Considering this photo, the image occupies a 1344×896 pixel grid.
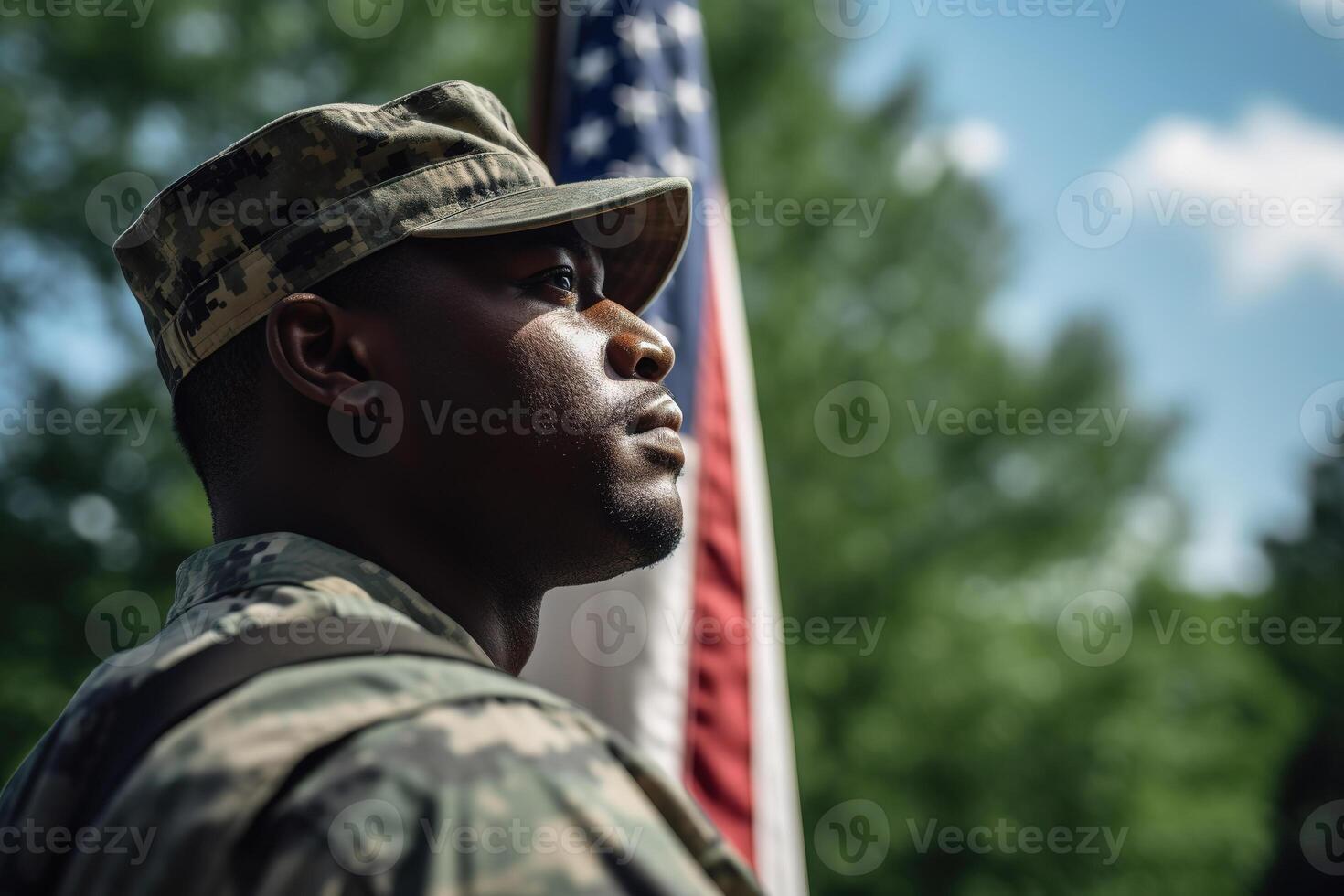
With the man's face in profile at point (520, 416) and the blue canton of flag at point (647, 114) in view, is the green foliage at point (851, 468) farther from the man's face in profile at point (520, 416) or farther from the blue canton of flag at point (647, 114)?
the man's face in profile at point (520, 416)

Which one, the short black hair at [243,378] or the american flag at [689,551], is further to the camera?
the american flag at [689,551]

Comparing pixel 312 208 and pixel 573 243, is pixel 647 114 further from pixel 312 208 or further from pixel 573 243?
pixel 312 208

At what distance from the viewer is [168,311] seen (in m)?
1.79

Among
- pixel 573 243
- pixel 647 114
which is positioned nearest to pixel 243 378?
pixel 573 243

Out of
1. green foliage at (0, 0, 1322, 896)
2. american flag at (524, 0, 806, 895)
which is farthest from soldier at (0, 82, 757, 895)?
green foliage at (0, 0, 1322, 896)

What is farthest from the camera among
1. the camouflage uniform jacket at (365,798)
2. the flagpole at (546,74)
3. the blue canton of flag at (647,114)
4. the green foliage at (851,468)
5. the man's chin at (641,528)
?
the green foliage at (851,468)

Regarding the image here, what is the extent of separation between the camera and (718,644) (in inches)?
151

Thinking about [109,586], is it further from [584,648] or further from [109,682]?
[109,682]

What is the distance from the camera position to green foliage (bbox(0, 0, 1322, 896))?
9.63 meters

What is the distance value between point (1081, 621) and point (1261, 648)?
15.0 metres

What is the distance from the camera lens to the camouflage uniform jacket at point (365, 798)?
967 mm

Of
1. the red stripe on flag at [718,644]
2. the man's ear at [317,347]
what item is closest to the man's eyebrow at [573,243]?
the man's ear at [317,347]

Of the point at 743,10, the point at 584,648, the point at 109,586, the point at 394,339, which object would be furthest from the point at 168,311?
the point at 743,10

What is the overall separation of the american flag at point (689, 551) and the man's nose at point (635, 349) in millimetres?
1926
